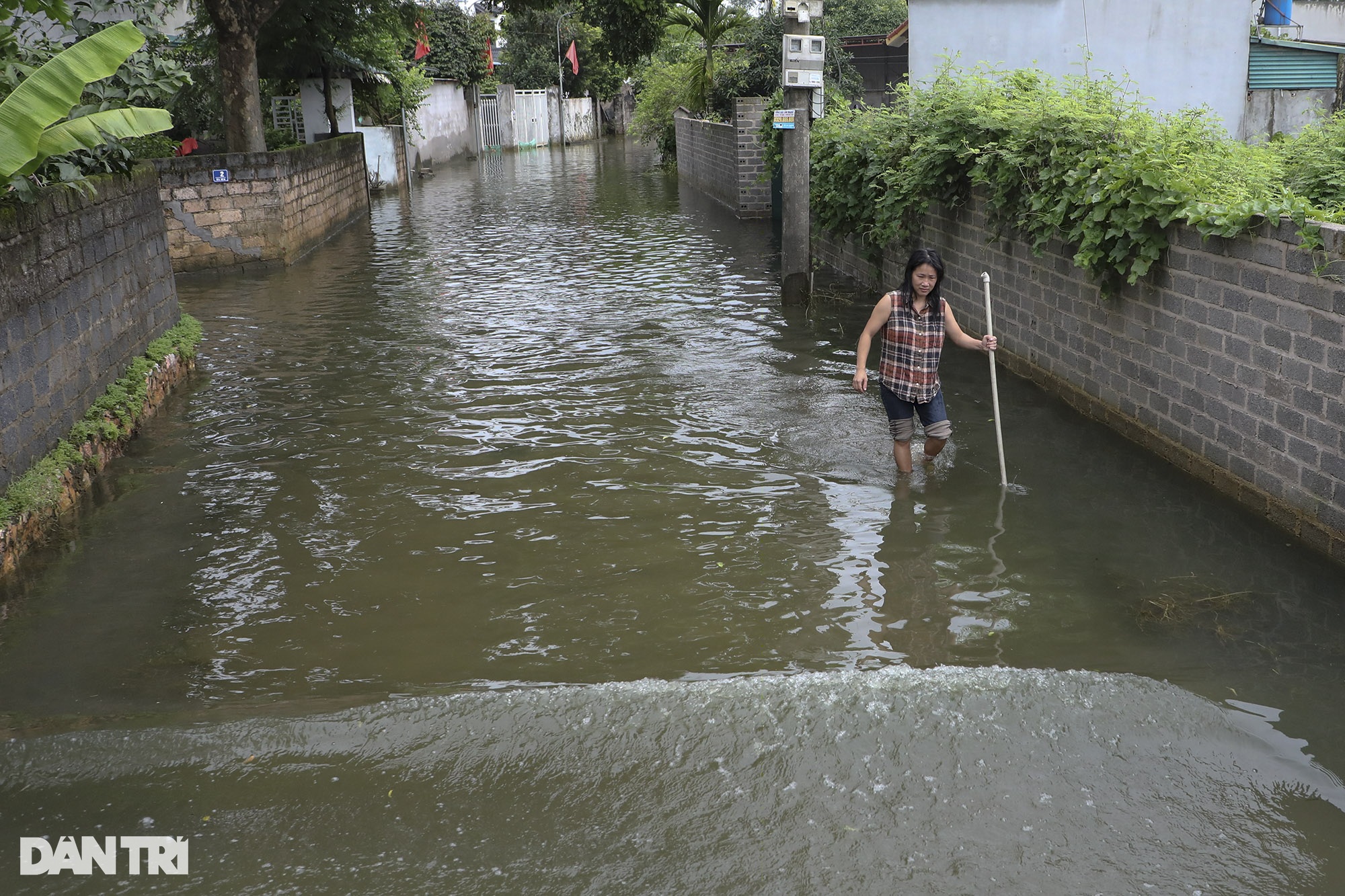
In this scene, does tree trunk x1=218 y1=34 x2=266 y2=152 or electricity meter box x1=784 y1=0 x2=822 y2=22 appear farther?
tree trunk x1=218 y1=34 x2=266 y2=152

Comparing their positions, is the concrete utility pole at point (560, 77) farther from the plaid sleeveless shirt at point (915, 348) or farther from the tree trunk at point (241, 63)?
the plaid sleeveless shirt at point (915, 348)

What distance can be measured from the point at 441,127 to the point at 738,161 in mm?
23724

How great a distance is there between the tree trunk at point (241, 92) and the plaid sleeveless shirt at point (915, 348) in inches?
555

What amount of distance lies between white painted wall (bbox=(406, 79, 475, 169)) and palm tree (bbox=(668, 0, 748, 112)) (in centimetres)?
1057

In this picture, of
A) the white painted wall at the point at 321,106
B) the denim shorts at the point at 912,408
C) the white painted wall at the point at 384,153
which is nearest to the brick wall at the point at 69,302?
the denim shorts at the point at 912,408

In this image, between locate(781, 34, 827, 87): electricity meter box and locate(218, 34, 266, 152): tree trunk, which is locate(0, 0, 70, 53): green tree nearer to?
locate(781, 34, 827, 87): electricity meter box

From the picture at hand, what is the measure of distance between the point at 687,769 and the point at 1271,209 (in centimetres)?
449

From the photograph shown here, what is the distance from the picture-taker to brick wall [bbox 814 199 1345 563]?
222 inches

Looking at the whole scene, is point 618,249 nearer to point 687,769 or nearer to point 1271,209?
point 1271,209

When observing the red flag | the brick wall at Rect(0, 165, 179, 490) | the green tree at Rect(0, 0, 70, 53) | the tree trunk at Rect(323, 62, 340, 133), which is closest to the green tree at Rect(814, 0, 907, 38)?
the red flag

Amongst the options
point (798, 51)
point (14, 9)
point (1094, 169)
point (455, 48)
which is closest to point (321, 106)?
point (798, 51)

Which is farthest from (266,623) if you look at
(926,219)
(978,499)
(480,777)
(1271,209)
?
(926,219)

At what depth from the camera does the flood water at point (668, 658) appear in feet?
11.6

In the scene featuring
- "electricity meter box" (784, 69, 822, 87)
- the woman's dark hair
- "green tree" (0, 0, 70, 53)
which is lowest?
the woman's dark hair
